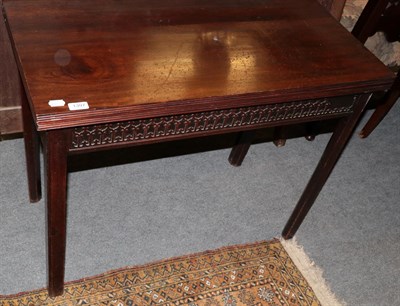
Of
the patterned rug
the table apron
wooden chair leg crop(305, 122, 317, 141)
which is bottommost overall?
the patterned rug

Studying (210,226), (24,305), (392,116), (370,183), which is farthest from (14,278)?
(392,116)

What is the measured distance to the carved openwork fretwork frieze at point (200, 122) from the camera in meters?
1.36

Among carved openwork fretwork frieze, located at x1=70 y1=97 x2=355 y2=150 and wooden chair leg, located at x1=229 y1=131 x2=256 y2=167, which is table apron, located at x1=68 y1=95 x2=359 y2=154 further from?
wooden chair leg, located at x1=229 y1=131 x2=256 y2=167

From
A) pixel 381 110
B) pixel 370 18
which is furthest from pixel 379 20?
pixel 381 110

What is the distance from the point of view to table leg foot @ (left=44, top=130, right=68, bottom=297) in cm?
132

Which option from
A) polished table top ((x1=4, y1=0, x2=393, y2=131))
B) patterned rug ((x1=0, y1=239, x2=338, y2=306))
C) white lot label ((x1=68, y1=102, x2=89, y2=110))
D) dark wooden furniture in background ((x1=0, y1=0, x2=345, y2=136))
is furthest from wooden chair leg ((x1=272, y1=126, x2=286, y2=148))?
white lot label ((x1=68, y1=102, x2=89, y2=110))

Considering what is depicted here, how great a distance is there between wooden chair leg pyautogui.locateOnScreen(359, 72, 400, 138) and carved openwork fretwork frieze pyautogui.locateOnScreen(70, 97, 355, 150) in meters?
1.18

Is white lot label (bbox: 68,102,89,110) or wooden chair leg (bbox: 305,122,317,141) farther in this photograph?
wooden chair leg (bbox: 305,122,317,141)

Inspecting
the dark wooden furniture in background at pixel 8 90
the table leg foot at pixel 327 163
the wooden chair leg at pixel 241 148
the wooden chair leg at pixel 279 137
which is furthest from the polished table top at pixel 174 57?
the wooden chair leg at pixel 279 137

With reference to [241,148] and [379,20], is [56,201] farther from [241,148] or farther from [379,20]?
[379,20]

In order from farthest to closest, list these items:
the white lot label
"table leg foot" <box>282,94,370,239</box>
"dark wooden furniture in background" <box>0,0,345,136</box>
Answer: "dark wooden furniture in background" <box>0,0,345,136</box>
"table leg foot" <box>282,94,370,239</box>
the white lot label

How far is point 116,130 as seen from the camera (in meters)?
1.38

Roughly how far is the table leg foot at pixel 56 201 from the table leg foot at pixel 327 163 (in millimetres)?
986

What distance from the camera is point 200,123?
4.90 ft
